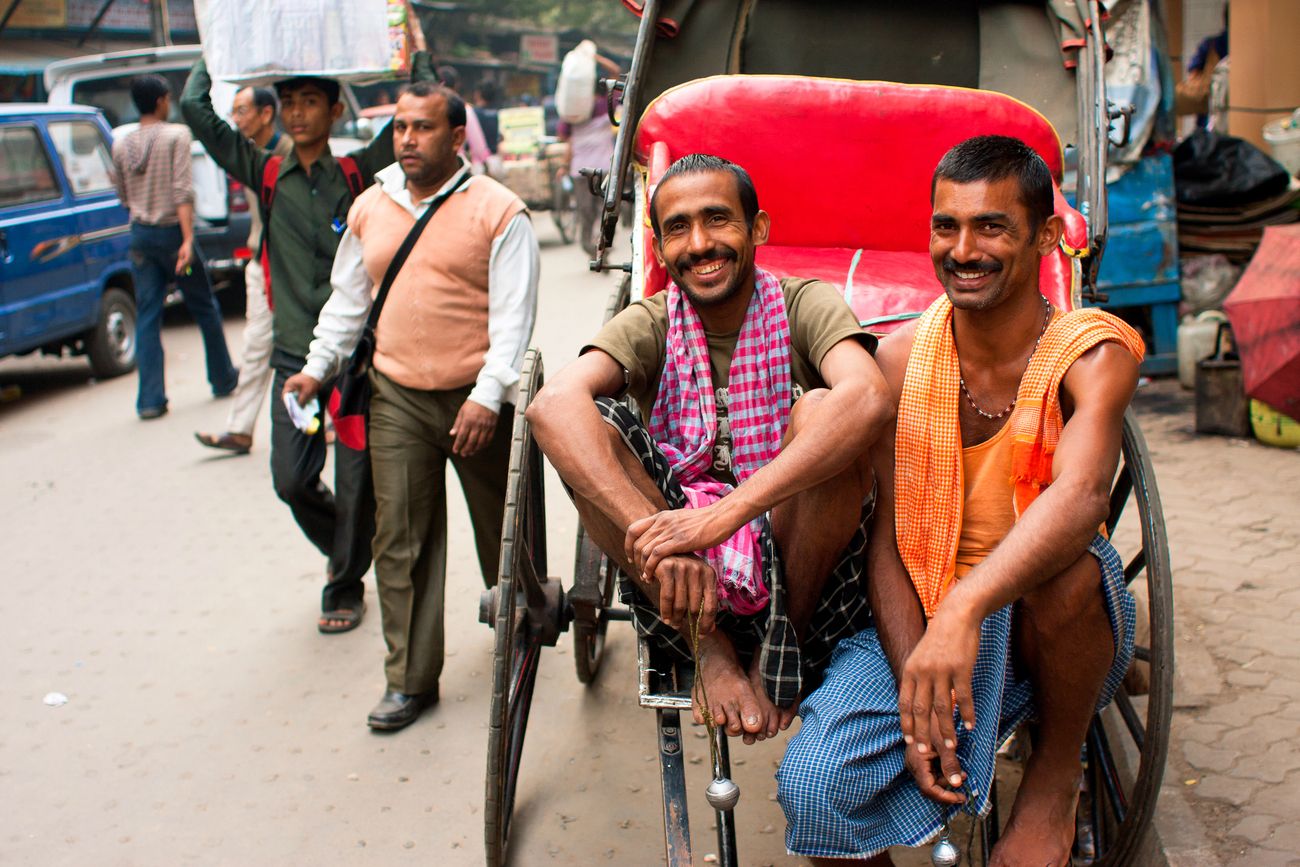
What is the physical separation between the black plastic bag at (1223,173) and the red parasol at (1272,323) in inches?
53.7

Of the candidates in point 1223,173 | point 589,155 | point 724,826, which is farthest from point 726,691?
point 589,155

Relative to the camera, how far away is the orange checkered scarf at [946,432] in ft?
7.72

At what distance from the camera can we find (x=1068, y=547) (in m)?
2.20

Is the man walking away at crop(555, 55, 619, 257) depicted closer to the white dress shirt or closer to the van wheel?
the van wheel

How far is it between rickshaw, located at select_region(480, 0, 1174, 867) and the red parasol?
4.15 ft

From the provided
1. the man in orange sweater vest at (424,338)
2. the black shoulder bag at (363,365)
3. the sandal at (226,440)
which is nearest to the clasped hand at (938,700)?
the man in orange sweater vest at (424,338)

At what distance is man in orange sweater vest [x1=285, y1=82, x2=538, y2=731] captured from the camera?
12.1 ft

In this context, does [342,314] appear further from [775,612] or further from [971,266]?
→ [971,266]

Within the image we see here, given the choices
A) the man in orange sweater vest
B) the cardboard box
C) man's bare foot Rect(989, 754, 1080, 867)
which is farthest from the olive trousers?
the cardboard box

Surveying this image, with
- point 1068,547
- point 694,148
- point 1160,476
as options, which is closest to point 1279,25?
point 1160,476

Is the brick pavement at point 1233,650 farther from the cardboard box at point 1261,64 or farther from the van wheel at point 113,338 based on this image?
the van wheel at point 113,338

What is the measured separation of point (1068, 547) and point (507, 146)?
1419 cm

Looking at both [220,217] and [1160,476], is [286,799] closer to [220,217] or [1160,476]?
[1160,476]

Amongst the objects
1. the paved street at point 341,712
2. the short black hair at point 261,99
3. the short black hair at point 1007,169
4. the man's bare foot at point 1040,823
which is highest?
the short black hair at point 261,99
